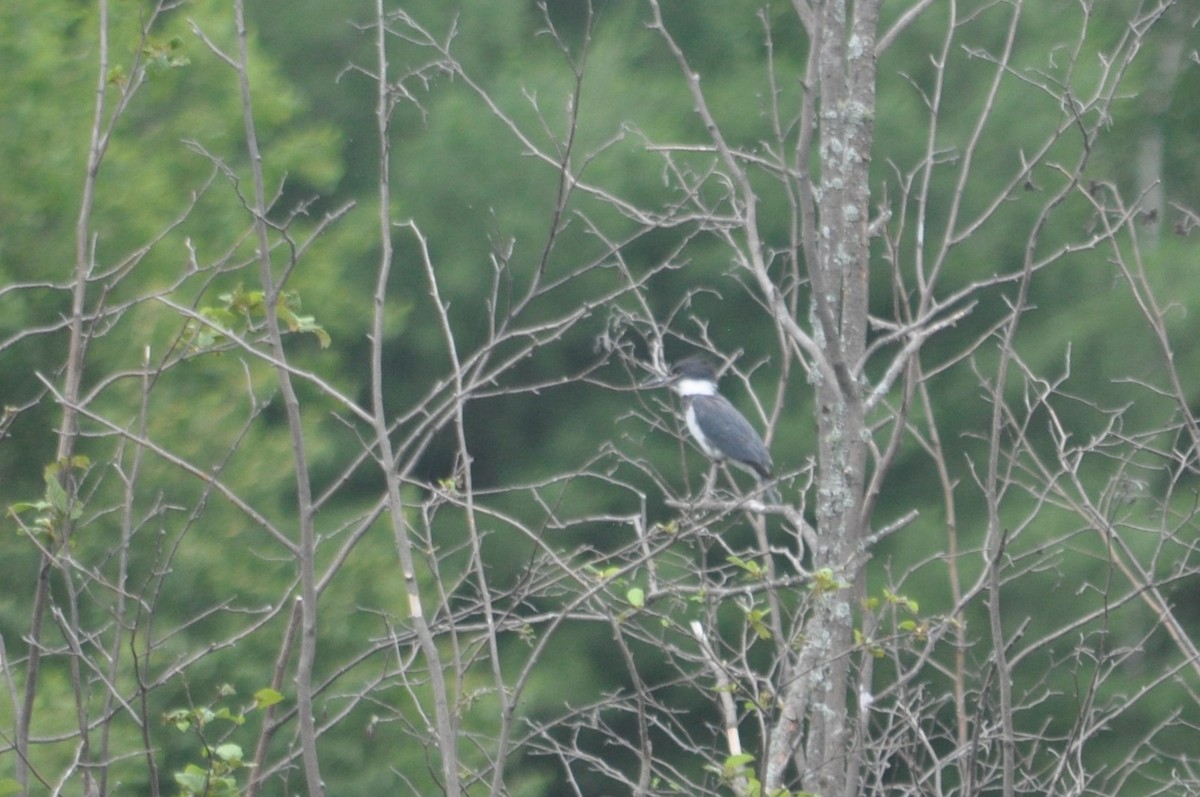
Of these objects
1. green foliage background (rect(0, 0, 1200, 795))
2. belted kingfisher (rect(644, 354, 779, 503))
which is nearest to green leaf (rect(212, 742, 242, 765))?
belted kingfisher (rect(644, 354, 779, 503))

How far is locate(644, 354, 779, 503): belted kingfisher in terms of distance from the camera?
567cm

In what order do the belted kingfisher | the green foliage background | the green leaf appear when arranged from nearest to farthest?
the green leaf < the belted kingfisher < the green foliage background

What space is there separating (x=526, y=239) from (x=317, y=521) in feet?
6.02

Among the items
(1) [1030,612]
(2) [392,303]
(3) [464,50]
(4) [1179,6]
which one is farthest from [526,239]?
(4) [1179,6]

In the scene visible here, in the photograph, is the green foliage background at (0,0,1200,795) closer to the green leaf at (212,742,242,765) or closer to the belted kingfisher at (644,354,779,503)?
the belted kingfisher at (644,354,779,503)

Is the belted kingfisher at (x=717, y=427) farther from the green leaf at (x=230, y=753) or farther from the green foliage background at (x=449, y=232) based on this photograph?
the green leaf at (x=230, y=753)

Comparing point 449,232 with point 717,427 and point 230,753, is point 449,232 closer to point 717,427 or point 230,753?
point 717,427

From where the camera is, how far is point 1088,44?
7824 mm

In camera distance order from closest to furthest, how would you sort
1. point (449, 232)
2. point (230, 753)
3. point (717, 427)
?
1. point (230, 753)
2. point (717, 427)
3. point (449, 232)

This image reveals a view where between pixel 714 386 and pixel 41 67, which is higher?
pixel 41 67

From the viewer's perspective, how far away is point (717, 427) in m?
5.80

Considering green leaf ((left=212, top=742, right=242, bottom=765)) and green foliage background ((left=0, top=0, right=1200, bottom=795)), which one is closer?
green leaf ((left=212, top=742, right=242, bottom=765))

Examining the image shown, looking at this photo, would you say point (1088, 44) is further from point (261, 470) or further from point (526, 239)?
point (261, 470)

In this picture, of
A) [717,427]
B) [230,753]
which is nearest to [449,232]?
[717,427]
